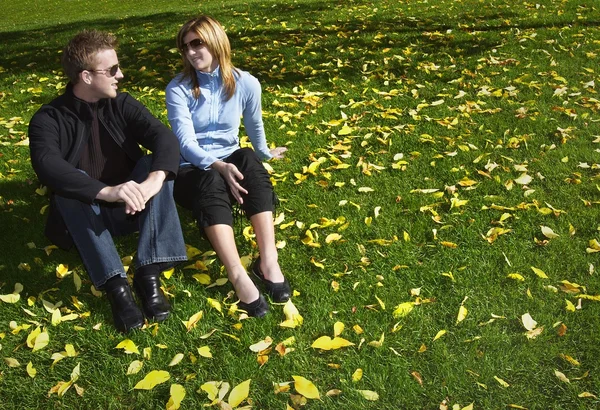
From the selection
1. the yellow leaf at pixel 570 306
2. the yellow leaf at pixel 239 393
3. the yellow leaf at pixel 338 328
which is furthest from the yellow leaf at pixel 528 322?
the yellow leaf at pixel 239 393

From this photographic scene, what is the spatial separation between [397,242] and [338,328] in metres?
0.99

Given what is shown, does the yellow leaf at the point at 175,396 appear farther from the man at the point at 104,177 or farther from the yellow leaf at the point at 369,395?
the yellow leaf at the point at 369,395

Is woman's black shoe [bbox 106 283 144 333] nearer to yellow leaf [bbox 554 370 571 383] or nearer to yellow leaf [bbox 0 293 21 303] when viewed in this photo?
yellow leaf [bbox 0 293 21 303]

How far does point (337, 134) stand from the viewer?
573cm

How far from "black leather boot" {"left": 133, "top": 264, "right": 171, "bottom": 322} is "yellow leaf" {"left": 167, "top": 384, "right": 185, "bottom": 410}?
59cm

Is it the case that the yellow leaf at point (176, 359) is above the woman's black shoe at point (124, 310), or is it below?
below

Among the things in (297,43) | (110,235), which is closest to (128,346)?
(110,235)

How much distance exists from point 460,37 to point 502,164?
4.14m

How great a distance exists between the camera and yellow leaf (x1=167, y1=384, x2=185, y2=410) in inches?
109

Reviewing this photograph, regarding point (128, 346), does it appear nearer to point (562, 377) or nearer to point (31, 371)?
point (31, 371)

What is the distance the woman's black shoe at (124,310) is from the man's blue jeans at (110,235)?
0.09 meters

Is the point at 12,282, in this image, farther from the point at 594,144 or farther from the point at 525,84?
the point at 525,84

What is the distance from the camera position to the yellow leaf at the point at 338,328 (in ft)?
10.4

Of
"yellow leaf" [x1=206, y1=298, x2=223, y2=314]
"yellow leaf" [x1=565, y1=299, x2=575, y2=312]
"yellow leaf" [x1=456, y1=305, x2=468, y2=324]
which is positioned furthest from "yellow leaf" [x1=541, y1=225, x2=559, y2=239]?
"yellow leaf" [x1=206, y1=298, x2=223, y2=314]
